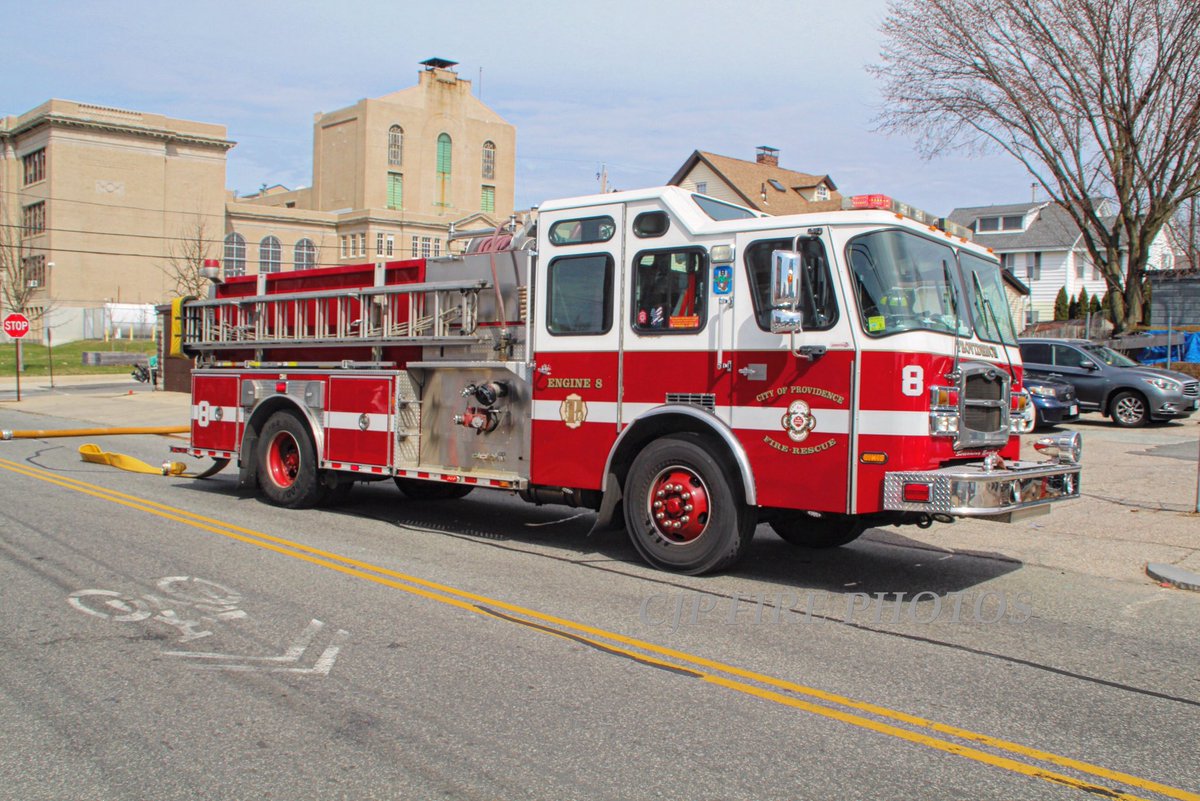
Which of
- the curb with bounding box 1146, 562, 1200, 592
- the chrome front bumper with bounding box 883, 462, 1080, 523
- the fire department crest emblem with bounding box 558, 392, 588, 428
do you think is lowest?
the curb with bounding box 1146, 562, 1200, 592

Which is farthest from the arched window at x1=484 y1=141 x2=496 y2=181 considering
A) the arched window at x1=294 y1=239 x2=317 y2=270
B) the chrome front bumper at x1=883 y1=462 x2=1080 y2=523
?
the chrome front bumper at x1=883 y1=462 x2=1080 y2=523

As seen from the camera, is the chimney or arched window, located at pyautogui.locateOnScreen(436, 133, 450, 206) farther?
arched window, located at pyautogui.locateOnScreen(436, 133, 450, 206)

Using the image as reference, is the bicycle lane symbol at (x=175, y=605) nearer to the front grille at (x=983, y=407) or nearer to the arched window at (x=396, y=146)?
Answer: the front grille at (x=983, y=407)

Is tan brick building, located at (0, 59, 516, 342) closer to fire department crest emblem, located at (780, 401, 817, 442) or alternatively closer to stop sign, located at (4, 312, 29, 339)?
stop sign, located at (4, 312, 29, 339)

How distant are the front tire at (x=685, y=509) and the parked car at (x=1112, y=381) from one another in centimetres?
1501

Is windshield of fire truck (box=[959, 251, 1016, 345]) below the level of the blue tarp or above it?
below

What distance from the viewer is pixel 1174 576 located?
26.3 ft

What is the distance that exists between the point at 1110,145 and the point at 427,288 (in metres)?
24.3

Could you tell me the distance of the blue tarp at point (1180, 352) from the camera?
2925 cm

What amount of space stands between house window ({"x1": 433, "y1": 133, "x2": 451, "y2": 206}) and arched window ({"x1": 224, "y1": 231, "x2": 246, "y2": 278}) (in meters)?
14.6

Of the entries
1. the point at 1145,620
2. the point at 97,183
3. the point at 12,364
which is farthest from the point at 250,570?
the point at 97,183

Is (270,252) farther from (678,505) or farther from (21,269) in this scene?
(678,505)

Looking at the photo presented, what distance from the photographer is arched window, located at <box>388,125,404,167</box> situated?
75688 millimetres

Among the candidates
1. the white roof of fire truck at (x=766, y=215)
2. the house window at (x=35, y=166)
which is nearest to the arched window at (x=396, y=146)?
the house window at (x=35, y=166)
